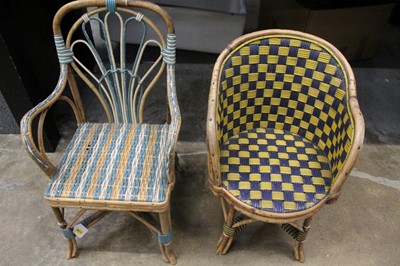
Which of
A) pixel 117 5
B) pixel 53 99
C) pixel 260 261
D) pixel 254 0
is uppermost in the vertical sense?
pixel 117 5

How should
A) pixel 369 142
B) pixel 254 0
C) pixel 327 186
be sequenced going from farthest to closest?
pixel 254 0, pixel 369 142, pixel 327 186

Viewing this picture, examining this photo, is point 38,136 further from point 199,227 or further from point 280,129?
point 280,129

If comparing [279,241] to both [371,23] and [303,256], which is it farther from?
[371,23]

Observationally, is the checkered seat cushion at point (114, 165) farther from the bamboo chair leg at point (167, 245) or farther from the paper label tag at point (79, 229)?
the paper label tag at point (79, 229)

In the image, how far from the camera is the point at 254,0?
3.15 metres

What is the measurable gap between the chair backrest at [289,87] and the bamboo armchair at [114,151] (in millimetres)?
239

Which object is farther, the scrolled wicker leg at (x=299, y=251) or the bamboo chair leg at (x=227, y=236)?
the scrolled wicker leg at (x=299, y=251)

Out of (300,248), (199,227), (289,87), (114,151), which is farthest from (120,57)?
(300,248)

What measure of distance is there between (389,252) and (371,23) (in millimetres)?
1735

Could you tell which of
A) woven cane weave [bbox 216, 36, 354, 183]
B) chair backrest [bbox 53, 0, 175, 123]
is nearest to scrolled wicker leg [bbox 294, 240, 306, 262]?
woven cane weave [bbox 216, 36, 354, 183]

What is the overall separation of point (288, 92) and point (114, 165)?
782 millimetres

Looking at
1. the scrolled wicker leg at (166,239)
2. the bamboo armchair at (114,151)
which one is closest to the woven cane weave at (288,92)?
the bamboo armchair at (114,151)

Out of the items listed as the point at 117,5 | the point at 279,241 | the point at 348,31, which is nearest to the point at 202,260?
the point at 279,241

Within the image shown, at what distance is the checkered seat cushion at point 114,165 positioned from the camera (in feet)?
3.86
